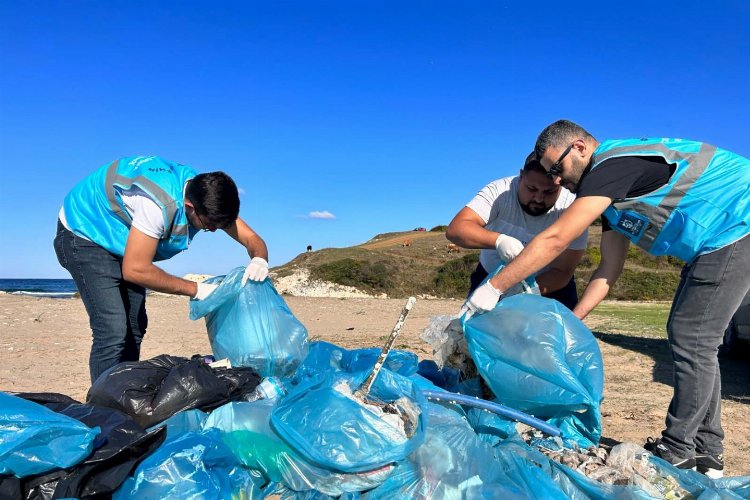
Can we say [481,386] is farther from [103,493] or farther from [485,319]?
[103,493]

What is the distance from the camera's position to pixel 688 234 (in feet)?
8.94

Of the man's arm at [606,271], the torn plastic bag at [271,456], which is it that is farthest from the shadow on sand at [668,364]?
the torn plastic bag at [271,456]

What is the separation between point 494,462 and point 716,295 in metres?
1.28

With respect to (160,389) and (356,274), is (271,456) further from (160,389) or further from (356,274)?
(356,274)

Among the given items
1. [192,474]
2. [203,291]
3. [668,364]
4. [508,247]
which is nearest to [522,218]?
[508,247]

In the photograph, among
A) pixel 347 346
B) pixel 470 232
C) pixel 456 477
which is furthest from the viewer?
pixel 347 346

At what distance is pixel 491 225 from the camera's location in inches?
147

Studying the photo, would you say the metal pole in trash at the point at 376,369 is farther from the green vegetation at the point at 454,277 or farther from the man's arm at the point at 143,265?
the green vegetation at the point at 454,277

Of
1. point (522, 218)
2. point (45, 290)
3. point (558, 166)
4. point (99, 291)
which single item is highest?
point (558, 166)

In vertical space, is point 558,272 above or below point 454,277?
above

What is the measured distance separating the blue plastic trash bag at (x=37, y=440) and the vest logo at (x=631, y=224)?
2.35 meters

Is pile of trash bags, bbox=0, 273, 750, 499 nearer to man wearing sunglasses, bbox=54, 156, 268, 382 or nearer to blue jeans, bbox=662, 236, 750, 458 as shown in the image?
blue jeans, bbox=662, 236, 750, 458

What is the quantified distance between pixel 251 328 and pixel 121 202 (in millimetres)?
927

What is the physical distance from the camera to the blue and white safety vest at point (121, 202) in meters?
3.13
